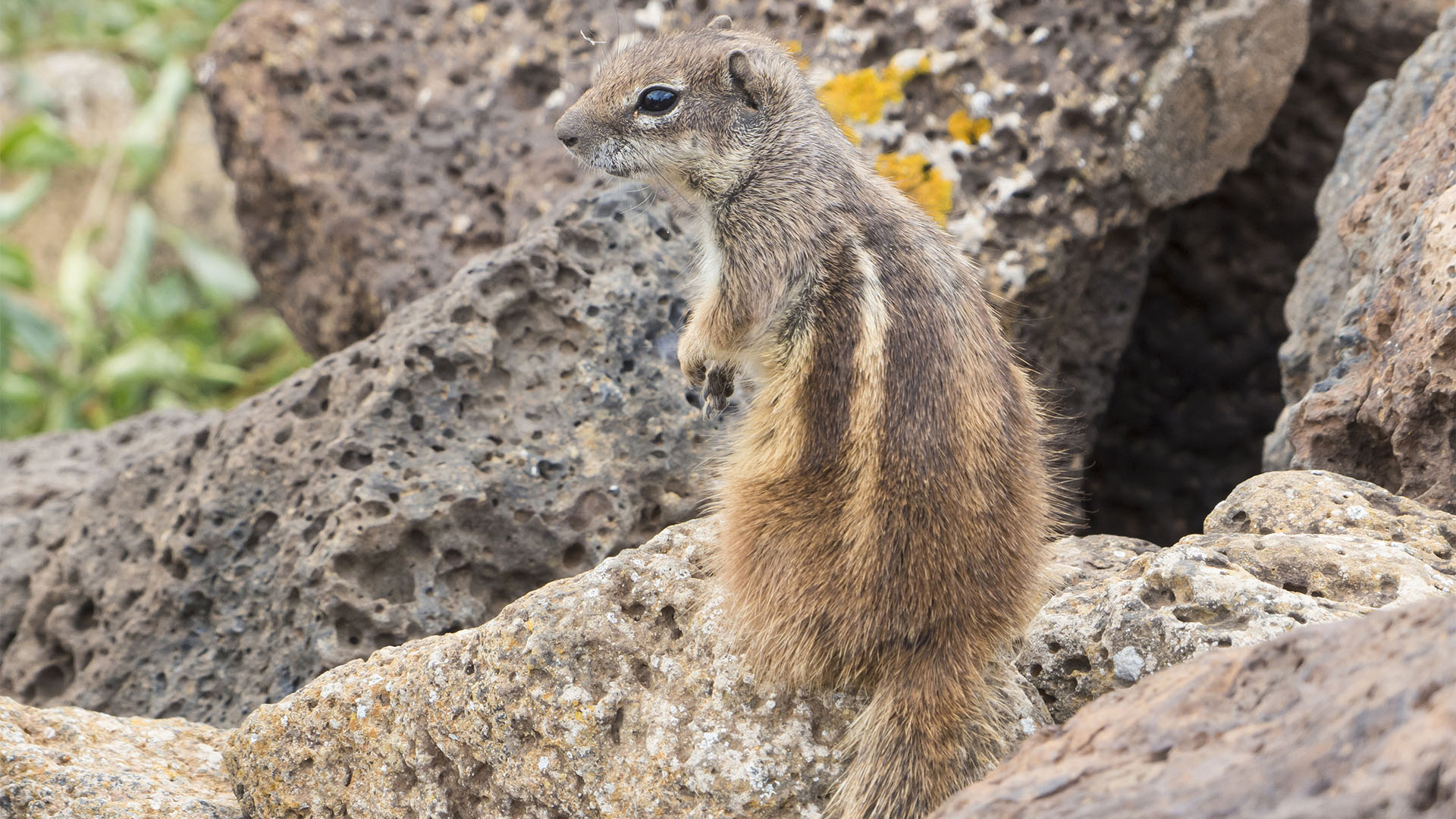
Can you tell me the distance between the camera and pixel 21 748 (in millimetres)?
3195

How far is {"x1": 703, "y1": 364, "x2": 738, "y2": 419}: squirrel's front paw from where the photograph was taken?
3.88 meters

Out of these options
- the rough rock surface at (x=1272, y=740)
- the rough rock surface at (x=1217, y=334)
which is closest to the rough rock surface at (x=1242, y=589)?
the rough rock surface at (x=1272, y=740)

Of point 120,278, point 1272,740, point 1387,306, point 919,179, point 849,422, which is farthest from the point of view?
point 120,278

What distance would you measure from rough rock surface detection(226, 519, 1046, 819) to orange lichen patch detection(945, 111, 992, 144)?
2529 mm

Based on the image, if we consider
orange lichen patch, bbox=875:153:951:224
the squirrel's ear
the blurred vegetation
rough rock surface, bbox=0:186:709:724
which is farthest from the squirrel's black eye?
the blurred vegetation

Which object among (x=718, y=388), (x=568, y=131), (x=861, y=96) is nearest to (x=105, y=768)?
(x=718, y=388)

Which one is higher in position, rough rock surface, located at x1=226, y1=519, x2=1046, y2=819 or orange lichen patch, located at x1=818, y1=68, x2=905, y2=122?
orange lichen patch, located at x1=818, y1=68, x2=905, y2=122

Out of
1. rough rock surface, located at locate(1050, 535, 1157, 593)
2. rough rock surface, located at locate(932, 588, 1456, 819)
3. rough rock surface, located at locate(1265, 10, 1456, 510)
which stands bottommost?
rough rock surface, located at locate(932, 588, 1456, 819)

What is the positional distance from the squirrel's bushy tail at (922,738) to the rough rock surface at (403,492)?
1382 mm

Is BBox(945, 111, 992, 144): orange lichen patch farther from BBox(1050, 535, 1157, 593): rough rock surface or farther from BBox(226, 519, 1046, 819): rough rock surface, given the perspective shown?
BBox(226, 519, 1046, 819): rough rock surface

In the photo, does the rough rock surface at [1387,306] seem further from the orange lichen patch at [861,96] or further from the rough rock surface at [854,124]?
the orange lichen patch at [861,96]

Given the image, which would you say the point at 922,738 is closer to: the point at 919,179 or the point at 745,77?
the point at 745,77

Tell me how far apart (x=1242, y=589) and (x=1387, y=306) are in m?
1.36

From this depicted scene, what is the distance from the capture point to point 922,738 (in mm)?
2902
